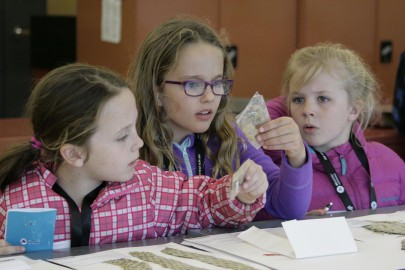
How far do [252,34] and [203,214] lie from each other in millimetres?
3396

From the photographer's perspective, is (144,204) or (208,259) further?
(144,204)

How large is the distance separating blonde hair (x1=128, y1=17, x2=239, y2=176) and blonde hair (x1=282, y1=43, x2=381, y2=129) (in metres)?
A: 0.39

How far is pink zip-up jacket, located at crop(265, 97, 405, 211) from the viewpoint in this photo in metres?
2.85

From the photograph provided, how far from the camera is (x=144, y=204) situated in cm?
221

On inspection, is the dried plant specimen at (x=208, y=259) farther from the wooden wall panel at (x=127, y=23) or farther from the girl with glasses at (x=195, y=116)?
the wooden wall panel at (x=127, y=23)

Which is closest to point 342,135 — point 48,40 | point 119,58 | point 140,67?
point 140,67

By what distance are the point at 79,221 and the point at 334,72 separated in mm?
1334

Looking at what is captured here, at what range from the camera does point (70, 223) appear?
2064 mm

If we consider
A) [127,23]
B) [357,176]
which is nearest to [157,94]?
[357,176]

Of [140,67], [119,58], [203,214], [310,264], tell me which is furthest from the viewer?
[119,58]

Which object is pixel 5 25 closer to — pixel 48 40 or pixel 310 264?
pixel 48 40

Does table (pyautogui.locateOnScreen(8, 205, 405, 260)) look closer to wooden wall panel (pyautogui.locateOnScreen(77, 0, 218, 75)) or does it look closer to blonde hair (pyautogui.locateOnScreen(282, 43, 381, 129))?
blonde hair (pyautogui.locateOnScreen(282, 43, 381, 129))

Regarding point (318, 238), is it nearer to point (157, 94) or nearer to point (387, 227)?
point (387, 227)

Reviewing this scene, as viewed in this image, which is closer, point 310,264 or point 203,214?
point 310,264
